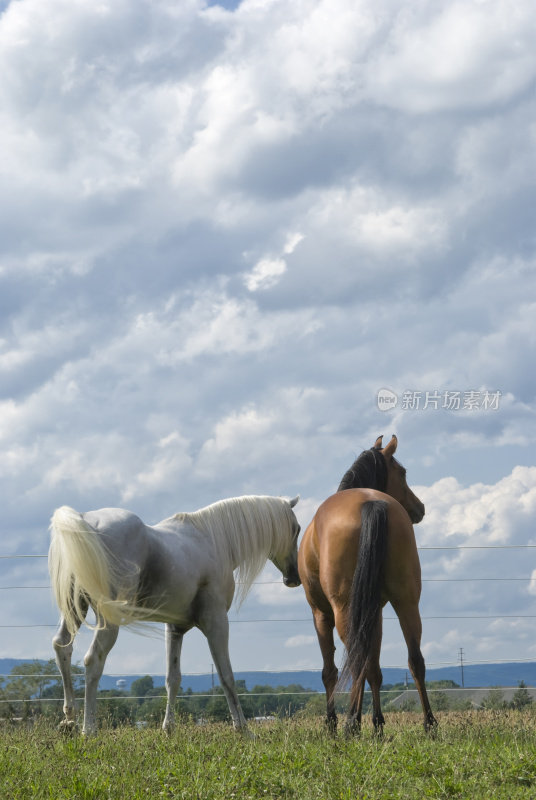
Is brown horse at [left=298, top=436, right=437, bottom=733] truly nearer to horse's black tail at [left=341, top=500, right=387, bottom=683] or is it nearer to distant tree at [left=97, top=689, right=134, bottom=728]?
horse's black tail at [left=341, top=500, right=387, bottom=683]

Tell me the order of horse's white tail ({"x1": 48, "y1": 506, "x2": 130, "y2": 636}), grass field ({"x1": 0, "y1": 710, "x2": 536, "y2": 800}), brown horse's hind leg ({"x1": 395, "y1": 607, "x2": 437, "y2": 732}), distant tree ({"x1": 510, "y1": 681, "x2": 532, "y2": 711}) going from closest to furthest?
grass field ({"x1": 0, "y1": 710, "x2": 536, "y2": 800}), brown horse's hind leg ({"x1": 395, "y1": 607, "x2": 437, "y2": 732}), horse's white tail ({"x1": 48, "y1": 506, "x2": 130, "y2": 636}), distant tree ({"x1": 510, "y1": 681, "x2": 532, "y2": 711})

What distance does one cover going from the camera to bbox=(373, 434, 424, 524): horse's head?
8.03 m

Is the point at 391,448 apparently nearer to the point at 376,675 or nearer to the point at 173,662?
the point at 376,675

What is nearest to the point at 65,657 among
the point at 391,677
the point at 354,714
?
the point at 354,714

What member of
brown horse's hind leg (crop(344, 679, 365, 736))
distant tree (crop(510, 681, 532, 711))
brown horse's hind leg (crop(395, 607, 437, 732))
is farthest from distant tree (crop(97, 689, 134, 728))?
distant tree (crop(510, 681, 532, 711))

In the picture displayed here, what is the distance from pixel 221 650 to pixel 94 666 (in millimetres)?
1232

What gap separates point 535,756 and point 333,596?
1976 millimetres

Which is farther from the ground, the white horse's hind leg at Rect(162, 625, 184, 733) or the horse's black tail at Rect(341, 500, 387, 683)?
the horse's black tail at Rect(341, 500, 387, 683)

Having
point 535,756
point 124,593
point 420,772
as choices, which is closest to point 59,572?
point 124,593

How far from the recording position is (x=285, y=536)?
865 centimetres

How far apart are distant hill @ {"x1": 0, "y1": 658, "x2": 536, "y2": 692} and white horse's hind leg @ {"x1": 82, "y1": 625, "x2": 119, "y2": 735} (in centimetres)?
452

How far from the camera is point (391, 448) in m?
8.02

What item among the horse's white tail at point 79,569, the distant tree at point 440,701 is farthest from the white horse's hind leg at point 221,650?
the distant tree at point 440,701

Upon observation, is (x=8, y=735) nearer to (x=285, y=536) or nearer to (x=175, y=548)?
(x=175, y=548)
